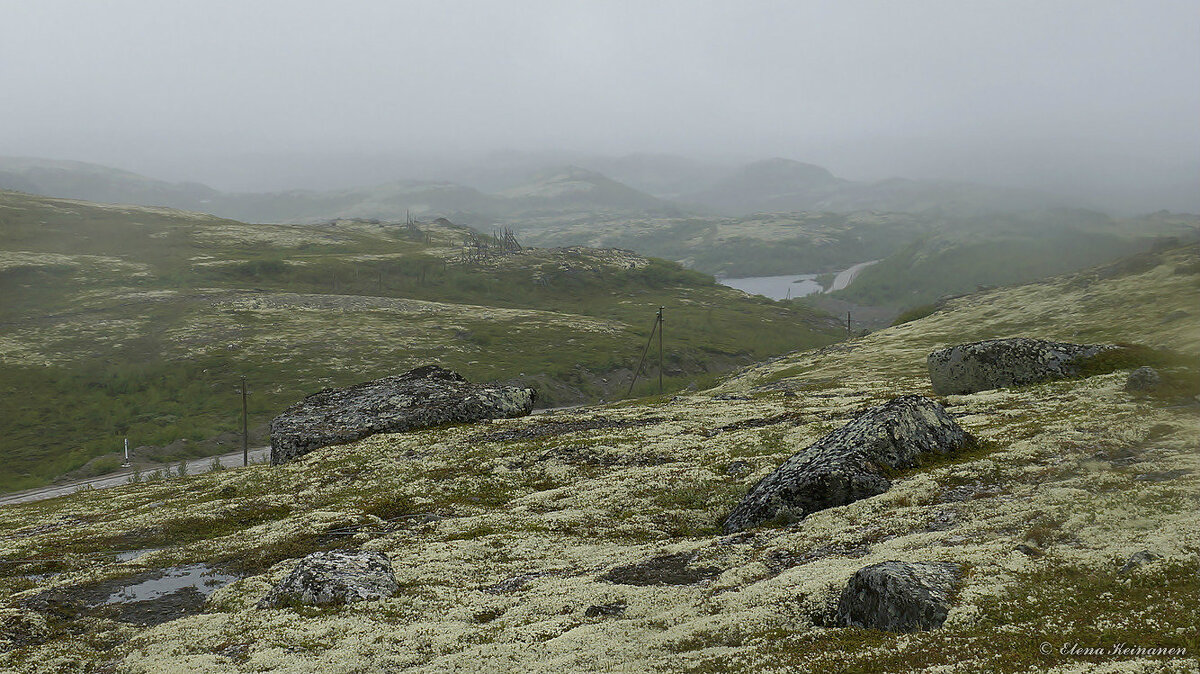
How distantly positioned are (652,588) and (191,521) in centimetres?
3057

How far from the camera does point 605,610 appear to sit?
22109 mm

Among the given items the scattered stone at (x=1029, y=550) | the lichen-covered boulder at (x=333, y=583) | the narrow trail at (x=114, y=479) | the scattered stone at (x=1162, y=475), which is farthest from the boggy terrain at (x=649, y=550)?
the narrow trail at (x=114, y=479)

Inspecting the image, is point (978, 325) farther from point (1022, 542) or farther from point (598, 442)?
point (1022, 542)

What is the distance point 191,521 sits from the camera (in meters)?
40.5

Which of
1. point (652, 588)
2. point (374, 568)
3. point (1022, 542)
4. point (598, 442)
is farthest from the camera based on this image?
point (598, 442)

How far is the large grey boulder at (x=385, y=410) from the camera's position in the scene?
62.1m

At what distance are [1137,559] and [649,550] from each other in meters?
16.1

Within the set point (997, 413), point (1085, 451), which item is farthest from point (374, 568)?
point (997, 413)

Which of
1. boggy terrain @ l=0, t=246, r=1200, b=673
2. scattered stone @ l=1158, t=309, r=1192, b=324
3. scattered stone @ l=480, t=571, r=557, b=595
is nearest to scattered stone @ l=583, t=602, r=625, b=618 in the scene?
boggy terrain @ l=0, t=246, r=1200, b=673

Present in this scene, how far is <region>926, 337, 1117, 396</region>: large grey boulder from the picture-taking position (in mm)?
49906

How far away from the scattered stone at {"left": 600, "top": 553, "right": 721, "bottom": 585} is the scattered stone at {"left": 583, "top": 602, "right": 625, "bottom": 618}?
2.14m

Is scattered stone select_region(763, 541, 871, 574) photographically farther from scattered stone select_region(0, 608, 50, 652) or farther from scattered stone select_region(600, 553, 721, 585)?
scattered stone select_region(0, 608, 50, 652)

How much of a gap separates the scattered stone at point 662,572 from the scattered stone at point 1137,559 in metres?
11.5

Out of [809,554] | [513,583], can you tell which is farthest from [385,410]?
[809,554]
